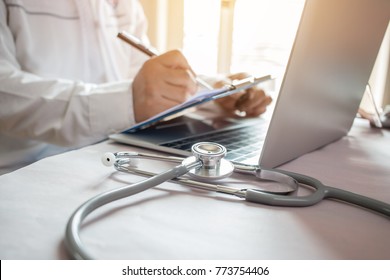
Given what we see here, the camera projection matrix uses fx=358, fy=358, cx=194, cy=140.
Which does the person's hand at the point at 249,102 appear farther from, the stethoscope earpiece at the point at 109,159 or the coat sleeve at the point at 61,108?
the stethoscope earpiece at the point at 109,159

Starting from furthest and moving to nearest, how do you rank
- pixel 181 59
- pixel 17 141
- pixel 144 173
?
pixel 17 141 → pixel 181 59 → pixel 144 173

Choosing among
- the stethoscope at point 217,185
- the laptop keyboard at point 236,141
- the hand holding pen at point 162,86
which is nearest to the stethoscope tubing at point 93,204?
the stethoscope at point 217,185

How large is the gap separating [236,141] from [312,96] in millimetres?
145

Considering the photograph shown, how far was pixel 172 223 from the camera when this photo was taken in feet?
0.94

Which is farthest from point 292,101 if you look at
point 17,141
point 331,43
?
point 17,141

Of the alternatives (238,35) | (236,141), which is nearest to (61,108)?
(236,141)

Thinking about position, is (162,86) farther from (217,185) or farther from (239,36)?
(239,36)

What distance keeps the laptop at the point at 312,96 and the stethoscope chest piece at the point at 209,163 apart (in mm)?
48

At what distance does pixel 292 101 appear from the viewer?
0.38 meters

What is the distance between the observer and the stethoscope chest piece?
0.36m

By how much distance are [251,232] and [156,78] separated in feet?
1.23

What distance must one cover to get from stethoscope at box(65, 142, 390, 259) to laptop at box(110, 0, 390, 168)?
0.14 ft

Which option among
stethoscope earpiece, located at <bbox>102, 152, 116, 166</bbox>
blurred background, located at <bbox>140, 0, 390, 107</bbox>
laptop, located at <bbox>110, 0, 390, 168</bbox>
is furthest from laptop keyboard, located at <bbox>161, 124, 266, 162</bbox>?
blurred background, located at <bbox>140, 0, 390, 107</bbox>
